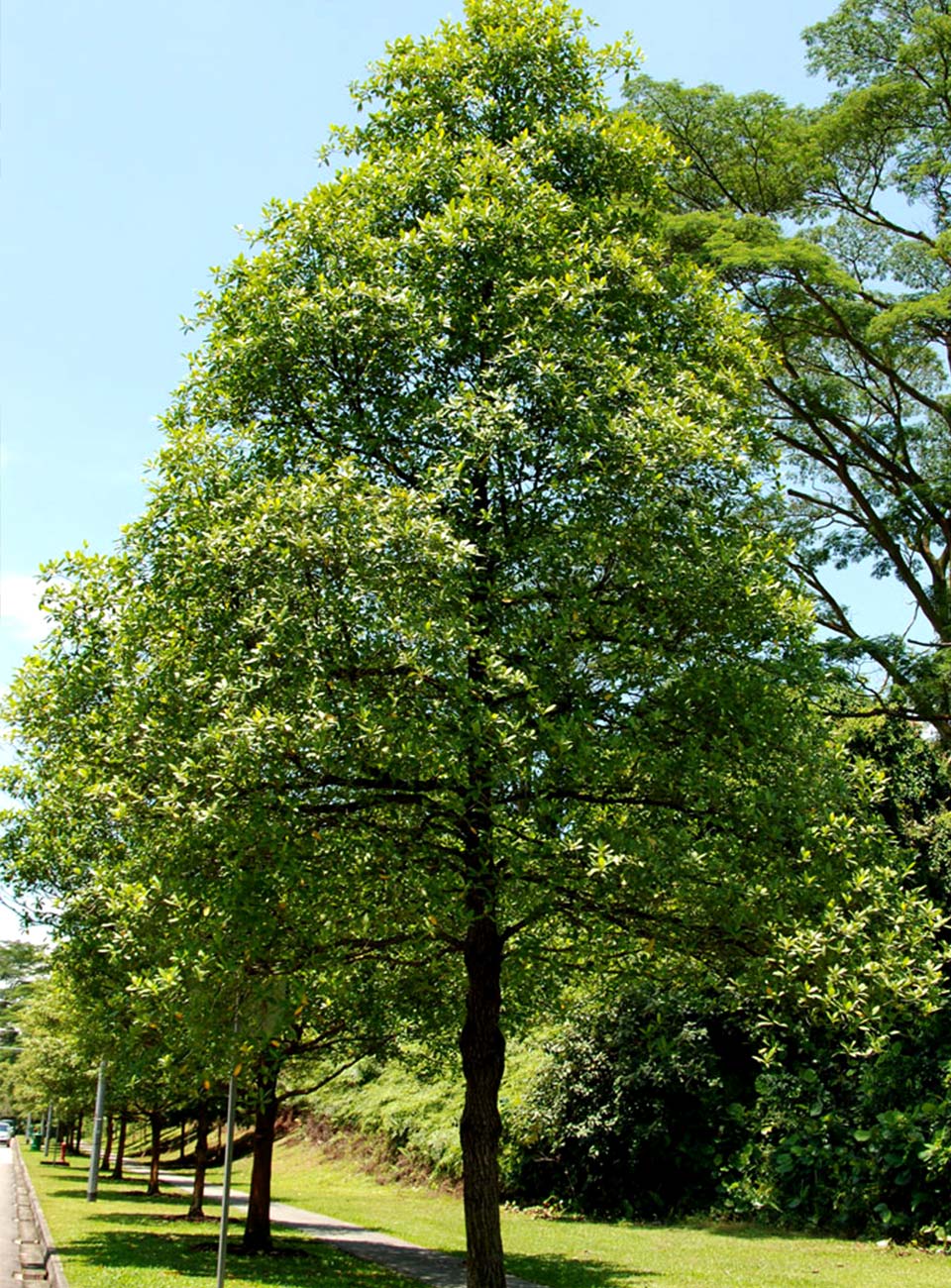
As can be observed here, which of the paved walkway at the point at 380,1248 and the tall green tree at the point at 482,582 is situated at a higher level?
the tall green tree at the point at 482,582

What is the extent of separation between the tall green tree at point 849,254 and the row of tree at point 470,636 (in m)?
7.48

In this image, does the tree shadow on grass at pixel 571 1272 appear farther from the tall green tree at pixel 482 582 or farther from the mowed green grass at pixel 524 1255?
the tall green tree at pixel 482 582

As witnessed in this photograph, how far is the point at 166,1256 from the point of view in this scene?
15.1m

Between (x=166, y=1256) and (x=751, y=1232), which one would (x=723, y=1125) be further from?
(x=166, y=1256)

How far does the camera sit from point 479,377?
9.44 metres

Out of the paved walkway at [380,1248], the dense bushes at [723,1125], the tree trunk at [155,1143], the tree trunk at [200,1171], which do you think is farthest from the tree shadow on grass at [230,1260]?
the tree trunk at [155,1143]

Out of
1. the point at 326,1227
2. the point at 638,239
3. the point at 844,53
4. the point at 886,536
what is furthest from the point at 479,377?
the point at 326,1227

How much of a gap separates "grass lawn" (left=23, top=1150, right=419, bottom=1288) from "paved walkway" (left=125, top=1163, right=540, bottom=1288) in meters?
0.40

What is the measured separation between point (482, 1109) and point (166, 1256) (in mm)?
8343

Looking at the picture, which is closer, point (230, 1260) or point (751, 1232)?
point (230, 1260)

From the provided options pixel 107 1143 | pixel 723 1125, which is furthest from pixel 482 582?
pixel 107 1143

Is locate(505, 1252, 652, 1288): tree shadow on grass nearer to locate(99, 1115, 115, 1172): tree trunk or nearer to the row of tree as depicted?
the row of tree

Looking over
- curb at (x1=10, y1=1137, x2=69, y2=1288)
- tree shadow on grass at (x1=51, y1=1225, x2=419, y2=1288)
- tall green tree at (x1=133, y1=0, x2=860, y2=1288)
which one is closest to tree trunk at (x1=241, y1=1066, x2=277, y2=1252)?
tree shadow on grass at (x1=51, y1=1225, x2=419, y2=1288)

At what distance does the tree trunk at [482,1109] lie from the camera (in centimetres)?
894
